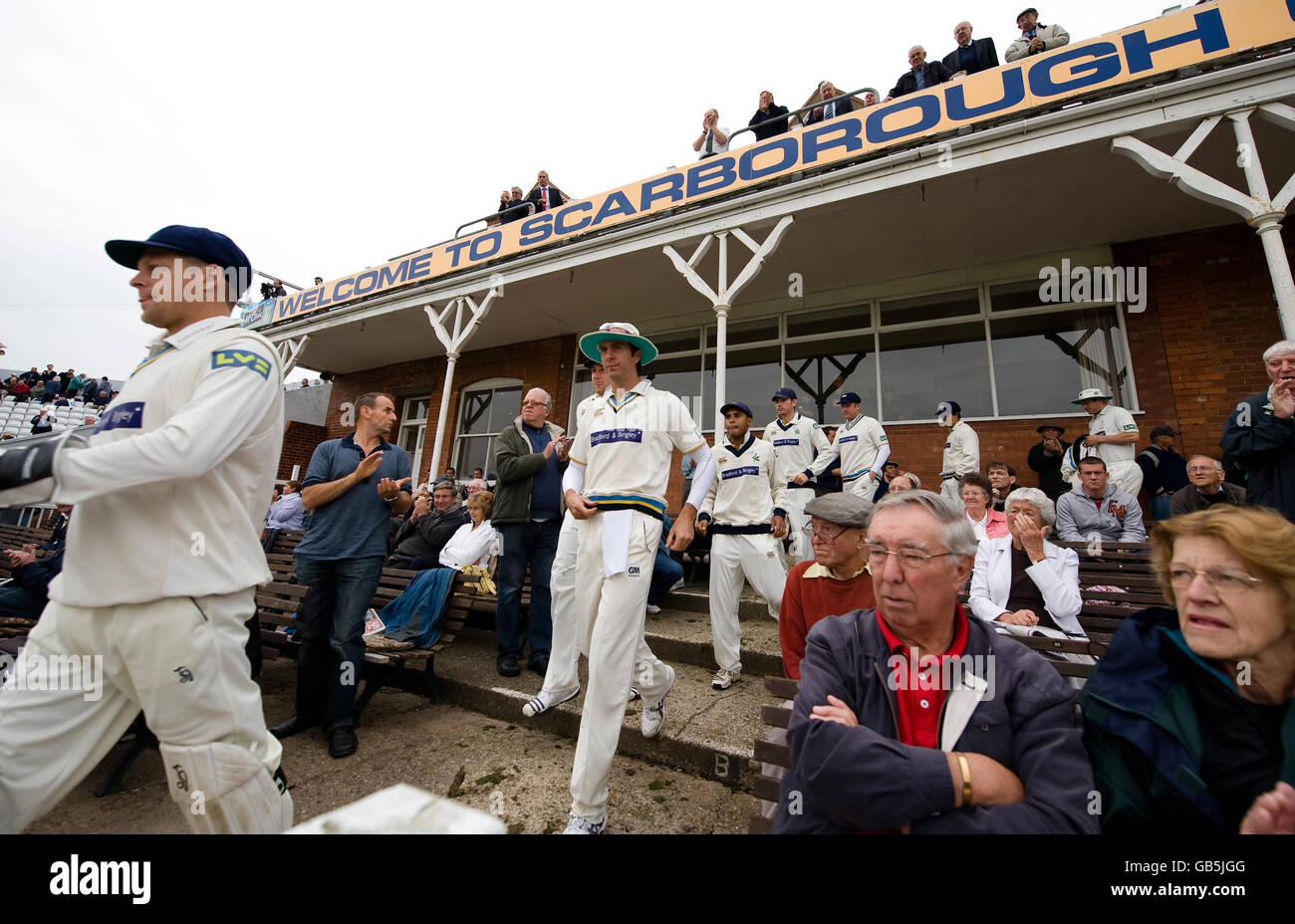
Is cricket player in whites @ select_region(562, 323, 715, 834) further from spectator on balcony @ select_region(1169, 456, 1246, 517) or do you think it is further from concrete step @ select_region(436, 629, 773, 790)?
spectator on balcony @ select_region(1169, 456, 1246, 517)

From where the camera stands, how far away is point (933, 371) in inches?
289

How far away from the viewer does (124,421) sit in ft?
5.03

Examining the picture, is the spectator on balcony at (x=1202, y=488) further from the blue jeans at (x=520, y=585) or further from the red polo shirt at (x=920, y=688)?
the blue jeans at (x=520, y=585)

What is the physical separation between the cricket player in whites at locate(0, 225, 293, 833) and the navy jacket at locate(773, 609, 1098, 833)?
1454 millimetres

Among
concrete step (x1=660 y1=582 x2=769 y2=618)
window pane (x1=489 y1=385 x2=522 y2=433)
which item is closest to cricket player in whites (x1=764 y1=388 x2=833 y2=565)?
concrete step (x1=660 y1=582 x2=769 y2=618)

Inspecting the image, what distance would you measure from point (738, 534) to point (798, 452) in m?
1.82

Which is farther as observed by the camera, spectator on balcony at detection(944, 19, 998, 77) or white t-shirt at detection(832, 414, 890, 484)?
spectator on balcony at detection(944, 19, 998, 77)

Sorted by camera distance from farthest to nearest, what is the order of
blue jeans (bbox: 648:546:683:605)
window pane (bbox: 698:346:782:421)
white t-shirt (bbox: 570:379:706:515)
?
window pane (bbox: 698:346:782:421) < blue jeans (bbox: 648:546:683:605) < white t-shirt (bbox: 570:379:706:515)

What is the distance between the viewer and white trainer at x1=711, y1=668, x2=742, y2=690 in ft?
11.3

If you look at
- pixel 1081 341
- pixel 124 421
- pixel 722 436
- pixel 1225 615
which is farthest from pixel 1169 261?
pixel 124 421

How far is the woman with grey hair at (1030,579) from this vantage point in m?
2.92

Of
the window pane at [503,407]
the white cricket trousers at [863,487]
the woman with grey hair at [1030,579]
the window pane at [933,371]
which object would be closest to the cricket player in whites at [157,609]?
the woman with grey hair at [1030,579]
